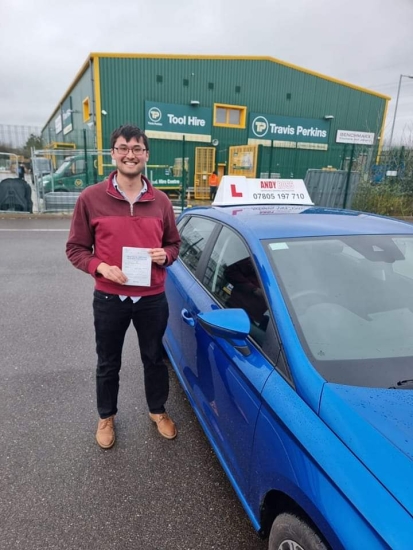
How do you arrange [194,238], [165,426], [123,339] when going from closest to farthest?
[123,339], [165,426], [194,238]

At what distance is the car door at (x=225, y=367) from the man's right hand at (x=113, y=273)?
1.69 feet

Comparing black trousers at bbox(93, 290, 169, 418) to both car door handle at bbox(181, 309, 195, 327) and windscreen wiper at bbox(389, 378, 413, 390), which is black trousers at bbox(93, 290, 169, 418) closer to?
car door handle at bbox(181, 309, 195, 327)

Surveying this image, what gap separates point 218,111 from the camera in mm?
20547

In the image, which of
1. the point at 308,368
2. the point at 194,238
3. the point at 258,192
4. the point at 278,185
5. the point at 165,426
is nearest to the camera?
the point at 308,368

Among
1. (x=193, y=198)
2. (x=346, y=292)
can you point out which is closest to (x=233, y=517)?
(x=346, y=292)

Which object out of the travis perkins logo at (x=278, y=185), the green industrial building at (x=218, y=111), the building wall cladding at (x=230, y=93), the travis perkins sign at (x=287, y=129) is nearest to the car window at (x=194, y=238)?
the travis perkins logo at (x=278, y=185)

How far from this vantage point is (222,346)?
1.96 metres

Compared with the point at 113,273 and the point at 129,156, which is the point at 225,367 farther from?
the point at 129,156

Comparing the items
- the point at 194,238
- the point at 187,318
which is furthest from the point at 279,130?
the point at 187,318

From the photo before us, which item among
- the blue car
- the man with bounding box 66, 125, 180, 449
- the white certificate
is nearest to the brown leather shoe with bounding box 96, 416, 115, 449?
the man with bounding box 66, 125, 180, 449

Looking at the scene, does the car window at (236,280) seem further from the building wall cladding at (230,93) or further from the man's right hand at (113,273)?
the building wall cladding at (230,93)

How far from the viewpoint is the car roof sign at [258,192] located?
332 centimetres

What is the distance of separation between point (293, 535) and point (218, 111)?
21.5 metres

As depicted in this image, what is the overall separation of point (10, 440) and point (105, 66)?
1931 centimetres
